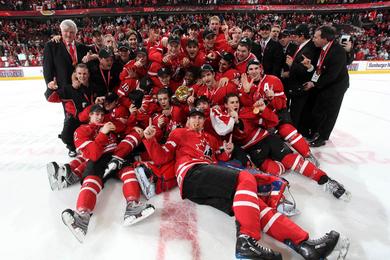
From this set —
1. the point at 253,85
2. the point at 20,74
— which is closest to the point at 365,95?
the point at 253,85

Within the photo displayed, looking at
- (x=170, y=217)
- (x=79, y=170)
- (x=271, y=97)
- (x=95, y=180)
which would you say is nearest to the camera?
(x=170, y=217)

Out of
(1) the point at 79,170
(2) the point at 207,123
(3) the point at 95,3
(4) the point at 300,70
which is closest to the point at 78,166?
(1) the point at 79,170

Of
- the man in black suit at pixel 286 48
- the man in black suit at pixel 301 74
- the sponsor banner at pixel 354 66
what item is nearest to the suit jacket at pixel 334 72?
the man in black suit at pixel 301 74

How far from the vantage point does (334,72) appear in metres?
3.24

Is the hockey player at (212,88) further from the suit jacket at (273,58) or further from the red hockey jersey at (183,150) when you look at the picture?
the suit jacket at (273,58)

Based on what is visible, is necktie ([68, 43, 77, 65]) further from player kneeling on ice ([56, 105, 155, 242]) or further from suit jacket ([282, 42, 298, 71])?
suit jacket ([282, 42, 298, 71])

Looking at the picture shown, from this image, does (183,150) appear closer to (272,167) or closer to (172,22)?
(272,167)

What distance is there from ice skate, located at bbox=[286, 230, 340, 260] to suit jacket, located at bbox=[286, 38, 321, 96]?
7.27ft

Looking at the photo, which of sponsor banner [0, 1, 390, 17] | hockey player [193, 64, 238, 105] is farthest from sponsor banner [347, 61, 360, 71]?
hockey player [193, 64, 238, 105]

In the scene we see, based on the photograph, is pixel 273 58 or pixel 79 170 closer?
pixel 79 170

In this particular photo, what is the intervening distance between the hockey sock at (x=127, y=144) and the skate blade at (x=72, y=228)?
804mm

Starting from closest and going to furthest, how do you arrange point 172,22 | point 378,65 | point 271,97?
point 271,97 < point 378,65 < point 172,22

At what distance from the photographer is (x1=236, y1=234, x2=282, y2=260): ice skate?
61.6 inches

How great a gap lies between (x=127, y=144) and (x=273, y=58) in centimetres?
240
